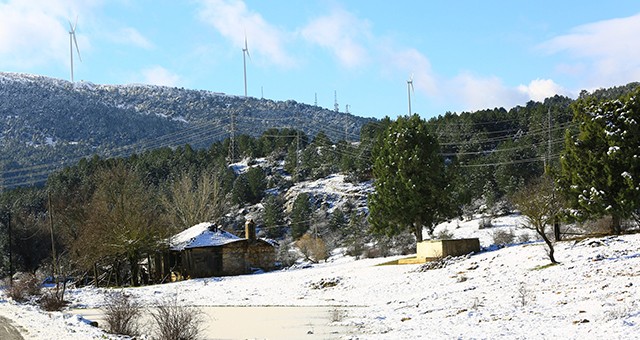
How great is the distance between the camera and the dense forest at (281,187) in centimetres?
5325

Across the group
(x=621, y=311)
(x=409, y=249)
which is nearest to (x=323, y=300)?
(x=621, y=311)

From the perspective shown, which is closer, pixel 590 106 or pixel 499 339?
pixel 499 339

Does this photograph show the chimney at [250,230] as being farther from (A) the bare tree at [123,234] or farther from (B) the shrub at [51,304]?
(B) the shrub at [51,304]

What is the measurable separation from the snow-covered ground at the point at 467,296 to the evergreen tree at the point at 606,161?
2998mm

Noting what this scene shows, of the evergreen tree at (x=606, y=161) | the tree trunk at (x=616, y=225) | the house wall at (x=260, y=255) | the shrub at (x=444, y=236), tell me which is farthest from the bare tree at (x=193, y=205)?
the tree trunk at (x=616, y=225)

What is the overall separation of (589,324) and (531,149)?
69326 mm

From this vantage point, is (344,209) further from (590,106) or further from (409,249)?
(590,106)

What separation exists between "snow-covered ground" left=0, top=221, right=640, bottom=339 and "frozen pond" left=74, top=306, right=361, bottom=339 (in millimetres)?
664

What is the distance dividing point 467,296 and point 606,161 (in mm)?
13683

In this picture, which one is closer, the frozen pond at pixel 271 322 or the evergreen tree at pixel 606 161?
the frozen pond at pixel 271 322

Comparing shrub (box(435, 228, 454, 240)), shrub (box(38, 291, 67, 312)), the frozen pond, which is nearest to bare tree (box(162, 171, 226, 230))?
shrub (box(435, 228, 454, 240))

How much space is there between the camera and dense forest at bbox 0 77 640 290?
53.2m

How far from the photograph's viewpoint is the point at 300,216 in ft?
292

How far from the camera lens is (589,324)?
59.4ft
